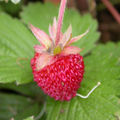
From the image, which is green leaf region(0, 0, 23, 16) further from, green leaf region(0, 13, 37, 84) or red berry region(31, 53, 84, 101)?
red berry region(31, 53, 84, 101)

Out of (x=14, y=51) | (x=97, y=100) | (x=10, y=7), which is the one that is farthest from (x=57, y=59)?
(x=10, y=7)

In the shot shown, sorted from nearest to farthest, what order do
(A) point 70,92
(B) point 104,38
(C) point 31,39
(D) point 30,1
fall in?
1. (A) point 70,92
2. (C) point 31,39
3. (D) point 30,1
4. (B) point 104,38

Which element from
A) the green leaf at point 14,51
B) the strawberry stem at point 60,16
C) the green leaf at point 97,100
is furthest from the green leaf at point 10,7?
the strawberry stem at point 60,16

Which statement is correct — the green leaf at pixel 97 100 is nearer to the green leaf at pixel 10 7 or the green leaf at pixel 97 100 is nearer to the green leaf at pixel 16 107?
the green leaf at pixel 16 107

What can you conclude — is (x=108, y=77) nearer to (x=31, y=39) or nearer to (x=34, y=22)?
(x=31, y=39)

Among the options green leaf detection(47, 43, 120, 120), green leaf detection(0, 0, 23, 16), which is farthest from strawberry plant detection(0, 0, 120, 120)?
green leaf detection(0, 0, 23, 16)

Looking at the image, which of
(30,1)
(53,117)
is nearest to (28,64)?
(53,117)

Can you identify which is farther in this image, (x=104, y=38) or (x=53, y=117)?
(x=104, y=38)
